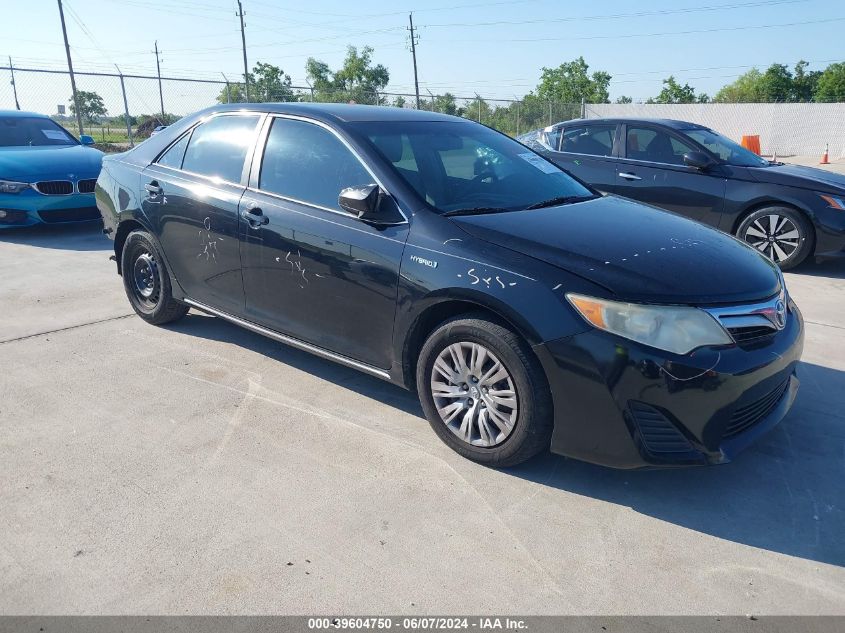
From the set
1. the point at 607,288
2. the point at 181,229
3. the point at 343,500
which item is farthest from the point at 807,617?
the point at 181,229

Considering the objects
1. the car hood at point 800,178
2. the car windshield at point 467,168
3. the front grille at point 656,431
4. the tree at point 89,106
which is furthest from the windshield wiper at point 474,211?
the tree at point 89,106

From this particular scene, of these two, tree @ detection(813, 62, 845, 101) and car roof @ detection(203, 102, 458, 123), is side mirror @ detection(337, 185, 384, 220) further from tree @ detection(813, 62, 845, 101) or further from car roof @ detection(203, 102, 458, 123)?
tree @ detection(813, 62, 845, 101)

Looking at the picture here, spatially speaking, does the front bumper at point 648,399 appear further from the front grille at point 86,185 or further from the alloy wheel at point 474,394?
the front grille at point 86,185

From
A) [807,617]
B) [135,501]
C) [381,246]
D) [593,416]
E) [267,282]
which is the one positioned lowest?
[807,617]

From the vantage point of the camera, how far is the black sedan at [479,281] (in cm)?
276

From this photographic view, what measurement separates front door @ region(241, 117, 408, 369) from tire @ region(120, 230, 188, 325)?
1.05 metres

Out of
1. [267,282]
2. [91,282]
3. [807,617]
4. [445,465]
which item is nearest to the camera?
[807,617]

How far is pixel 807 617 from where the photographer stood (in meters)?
2.30

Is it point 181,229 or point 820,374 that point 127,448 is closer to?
point 181,229

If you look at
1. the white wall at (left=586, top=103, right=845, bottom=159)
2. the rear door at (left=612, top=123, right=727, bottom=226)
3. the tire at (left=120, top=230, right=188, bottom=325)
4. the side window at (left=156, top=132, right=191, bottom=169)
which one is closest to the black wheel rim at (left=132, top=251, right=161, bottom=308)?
the tire at (left=120, top=230, right=188, bottom=325)

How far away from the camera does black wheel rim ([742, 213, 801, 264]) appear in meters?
6.95

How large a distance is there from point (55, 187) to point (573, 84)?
66.7m

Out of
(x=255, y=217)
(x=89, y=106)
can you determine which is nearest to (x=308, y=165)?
(x=255, y=217)

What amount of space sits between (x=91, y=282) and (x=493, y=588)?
5.42 m
